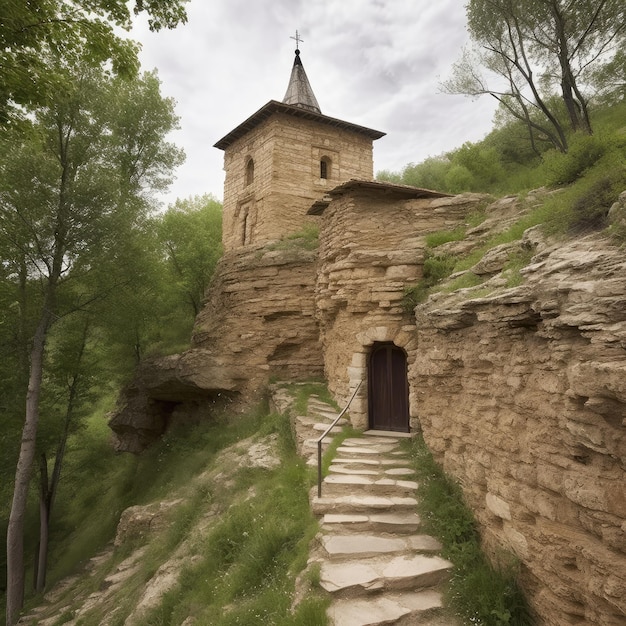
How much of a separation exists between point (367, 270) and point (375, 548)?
18.5 ft

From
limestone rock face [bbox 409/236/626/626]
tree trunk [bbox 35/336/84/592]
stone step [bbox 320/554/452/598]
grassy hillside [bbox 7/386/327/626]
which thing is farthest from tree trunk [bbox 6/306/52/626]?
limestone rock face [bbox 409/236/626/626]

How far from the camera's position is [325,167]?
18.1m

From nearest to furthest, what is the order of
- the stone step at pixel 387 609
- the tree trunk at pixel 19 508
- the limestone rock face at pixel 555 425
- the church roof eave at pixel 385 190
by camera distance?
the limestone rock face at pixel 555 425
the stone step at pixel 387 609
the church roof eave at pixel 385 190
the tree trunk at pixel 19 508

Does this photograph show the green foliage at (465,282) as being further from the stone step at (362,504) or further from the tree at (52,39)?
the tree at (52,39)

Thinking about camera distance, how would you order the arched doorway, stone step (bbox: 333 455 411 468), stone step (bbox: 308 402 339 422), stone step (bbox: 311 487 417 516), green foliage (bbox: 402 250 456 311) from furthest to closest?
stone step (bbox: 308 402 339 422), the arched doorway, green foliage (bbox: 402 250 456 311), stone step (bbox: 333 455 411 468), stone step (bbox: 311 487 417 516)

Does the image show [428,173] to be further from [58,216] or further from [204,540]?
[204,540]

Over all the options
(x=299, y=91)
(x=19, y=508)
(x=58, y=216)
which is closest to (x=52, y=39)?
(x=58, y=216)

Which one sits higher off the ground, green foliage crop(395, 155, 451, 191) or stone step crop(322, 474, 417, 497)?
green foliage crop(395, 155, 451, 191)

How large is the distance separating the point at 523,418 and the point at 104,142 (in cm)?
1284

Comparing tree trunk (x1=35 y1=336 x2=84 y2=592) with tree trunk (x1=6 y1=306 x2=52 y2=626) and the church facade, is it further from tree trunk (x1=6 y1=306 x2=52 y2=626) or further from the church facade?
the church facade

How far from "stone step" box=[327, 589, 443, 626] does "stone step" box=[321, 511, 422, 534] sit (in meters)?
0.96

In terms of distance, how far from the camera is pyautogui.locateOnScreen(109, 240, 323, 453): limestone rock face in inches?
481

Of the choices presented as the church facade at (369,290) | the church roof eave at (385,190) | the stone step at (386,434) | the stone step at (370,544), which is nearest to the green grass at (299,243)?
the church facade at (369,290)

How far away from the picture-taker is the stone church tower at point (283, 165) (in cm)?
1641
